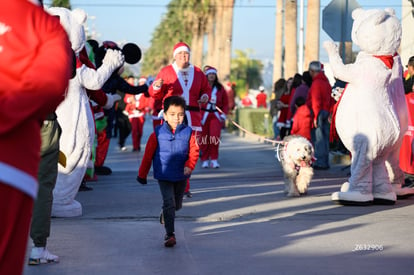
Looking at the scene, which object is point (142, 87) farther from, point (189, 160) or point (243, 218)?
point (189, 160)

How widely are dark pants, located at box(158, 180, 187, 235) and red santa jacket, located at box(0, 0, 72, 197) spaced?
4142 mm

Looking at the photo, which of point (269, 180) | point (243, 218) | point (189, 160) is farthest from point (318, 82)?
point (189, 160)

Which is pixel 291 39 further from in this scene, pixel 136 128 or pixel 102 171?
pixel 102 171

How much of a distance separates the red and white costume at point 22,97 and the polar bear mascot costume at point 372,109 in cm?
711

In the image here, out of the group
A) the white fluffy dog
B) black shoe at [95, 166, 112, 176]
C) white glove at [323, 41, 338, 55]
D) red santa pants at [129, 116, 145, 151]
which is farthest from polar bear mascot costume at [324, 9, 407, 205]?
red santa pants at [129, 116, 145, 151]

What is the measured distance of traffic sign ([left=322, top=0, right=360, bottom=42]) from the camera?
51.6ft

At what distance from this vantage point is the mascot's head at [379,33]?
10008mm

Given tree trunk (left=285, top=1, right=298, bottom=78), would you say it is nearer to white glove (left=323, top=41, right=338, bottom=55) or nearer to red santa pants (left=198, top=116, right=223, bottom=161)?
red santa pants (left=198, top=116, right=223, bottom=161)

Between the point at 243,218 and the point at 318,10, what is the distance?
16.9 m

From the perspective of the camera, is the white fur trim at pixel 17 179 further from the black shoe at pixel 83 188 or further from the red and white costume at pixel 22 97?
the black shoe at pixel 83 188

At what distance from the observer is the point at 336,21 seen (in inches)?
625

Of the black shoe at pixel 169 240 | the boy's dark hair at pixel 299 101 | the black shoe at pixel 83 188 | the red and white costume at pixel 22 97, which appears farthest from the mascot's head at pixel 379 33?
the red and white costume at pixel 22 97

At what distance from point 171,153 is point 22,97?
4.39m

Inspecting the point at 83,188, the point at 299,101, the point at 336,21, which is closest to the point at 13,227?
the point at 83,188
